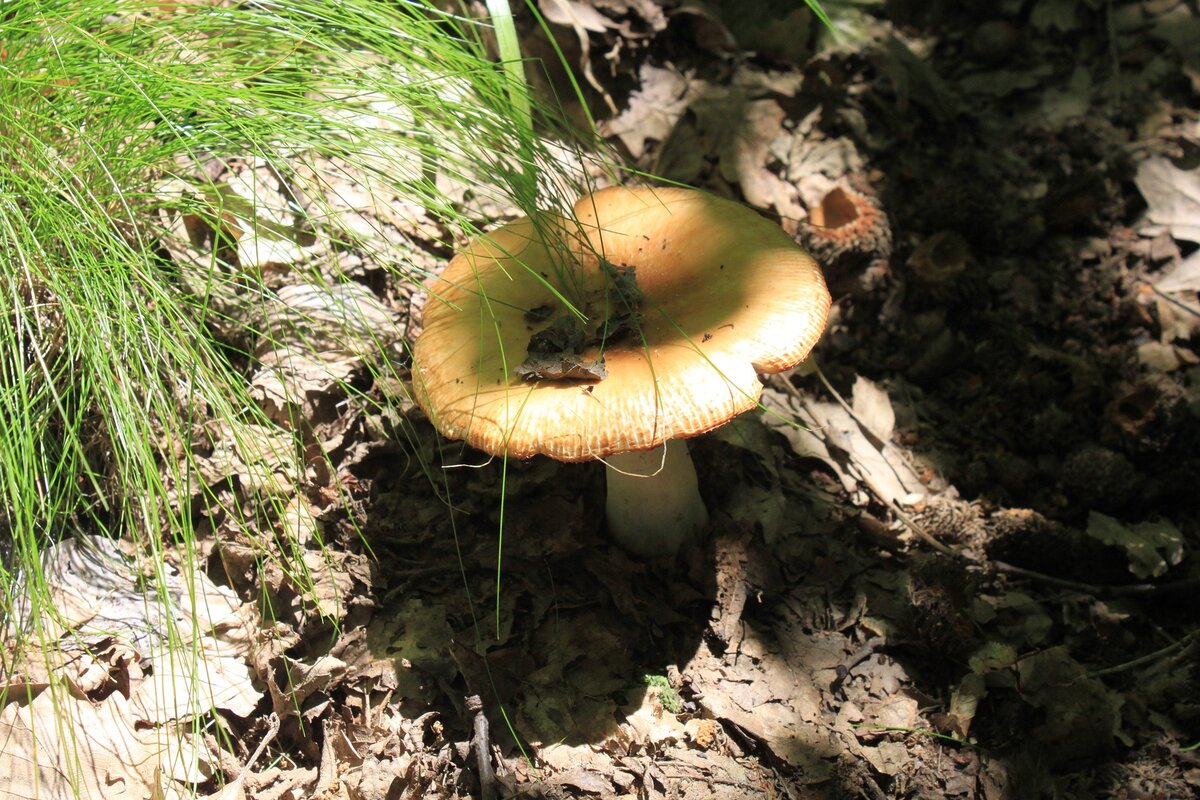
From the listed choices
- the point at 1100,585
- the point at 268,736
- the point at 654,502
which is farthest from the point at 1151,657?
the point at 268,736

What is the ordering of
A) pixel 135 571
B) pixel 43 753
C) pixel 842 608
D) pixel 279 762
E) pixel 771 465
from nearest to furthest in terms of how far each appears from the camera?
pixel 43 753
pixel 279 762
pixel 135 571
pixel 842 608
pixel 771 465

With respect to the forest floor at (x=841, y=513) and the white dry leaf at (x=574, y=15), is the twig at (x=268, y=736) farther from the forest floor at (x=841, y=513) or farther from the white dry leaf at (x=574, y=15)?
the white dry leaf at (x=574, y=15)

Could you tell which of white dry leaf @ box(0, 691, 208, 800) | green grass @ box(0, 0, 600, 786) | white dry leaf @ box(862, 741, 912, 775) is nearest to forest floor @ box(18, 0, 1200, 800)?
white dry leaf @ box(862, 741, 912, 775)

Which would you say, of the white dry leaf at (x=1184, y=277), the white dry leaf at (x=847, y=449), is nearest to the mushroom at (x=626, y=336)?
the white dry leaf at (x=847, y=449)

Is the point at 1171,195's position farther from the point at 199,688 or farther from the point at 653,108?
the point at 199,688

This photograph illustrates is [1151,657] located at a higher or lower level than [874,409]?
lower

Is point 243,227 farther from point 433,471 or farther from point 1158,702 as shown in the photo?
point 1158,702

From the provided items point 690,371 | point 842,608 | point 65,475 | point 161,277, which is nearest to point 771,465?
point 842,608
